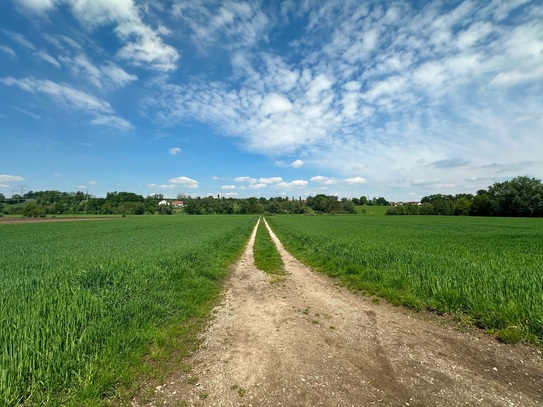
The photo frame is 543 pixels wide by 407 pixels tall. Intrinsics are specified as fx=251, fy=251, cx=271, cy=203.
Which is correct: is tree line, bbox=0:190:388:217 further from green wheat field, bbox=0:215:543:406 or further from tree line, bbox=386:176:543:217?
green wheat field, bbox=0:215:543:406

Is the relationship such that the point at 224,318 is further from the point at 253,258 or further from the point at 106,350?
the point at 253,258

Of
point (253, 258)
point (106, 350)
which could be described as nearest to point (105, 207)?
point (253, 258)

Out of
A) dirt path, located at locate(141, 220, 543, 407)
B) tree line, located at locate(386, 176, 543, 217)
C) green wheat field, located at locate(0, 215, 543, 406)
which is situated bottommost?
dirt path, located at locate(141, 220, 543, 407)

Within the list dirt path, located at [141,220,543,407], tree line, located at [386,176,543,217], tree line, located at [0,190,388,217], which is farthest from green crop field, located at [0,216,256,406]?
tree line, located at [0,190,388,217]

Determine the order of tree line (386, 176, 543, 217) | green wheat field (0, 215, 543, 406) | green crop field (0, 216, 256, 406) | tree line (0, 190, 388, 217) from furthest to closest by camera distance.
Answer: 1. tree line (0, 190, 388, 217)
2. tree line (386, 176, 543, 217)
3. green wheat field (0, 215, 543, 406)
4. green crop field (0, 216, 256, 406)

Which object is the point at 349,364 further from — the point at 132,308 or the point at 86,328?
the point at 132,308

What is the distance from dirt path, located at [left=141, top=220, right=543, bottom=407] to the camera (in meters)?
3.91

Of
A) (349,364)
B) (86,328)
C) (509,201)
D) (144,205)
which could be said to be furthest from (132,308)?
(144,205)

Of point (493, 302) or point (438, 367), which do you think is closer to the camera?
point (438, 367)

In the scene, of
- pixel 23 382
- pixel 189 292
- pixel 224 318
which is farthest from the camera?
pixel 189 292

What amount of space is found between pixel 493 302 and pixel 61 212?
16498 centimetres

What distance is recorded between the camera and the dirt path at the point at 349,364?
391 centimetres

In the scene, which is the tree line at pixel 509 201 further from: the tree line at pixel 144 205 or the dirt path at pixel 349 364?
the dirt path at pixel 349 364

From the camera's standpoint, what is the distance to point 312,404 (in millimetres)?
3770
